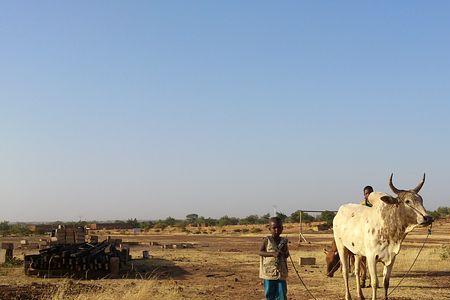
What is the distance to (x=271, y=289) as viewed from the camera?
853cm

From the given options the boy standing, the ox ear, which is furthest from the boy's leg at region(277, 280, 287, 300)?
the ox ear

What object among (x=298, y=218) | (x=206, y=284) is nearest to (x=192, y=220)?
(x=298, y=218)

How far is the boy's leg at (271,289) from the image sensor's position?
8.50m

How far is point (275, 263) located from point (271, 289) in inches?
17.3

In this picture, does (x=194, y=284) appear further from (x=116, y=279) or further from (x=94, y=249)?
(x=94, y=249)

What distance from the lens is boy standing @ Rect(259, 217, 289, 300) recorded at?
8.41 metres

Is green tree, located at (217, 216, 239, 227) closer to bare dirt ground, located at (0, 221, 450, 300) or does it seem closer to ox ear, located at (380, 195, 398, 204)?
bare dirt ground, located at (0, 221, 450, 300)

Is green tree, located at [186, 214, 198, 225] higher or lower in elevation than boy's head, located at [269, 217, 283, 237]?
lower

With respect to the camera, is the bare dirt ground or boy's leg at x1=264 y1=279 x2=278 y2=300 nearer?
boy's leg at x1=264 y1=279 x2=278 y2=300

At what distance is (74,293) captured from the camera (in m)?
13.1

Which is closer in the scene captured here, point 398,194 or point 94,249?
point 398,194

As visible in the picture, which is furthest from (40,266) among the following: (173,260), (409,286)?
(409,286)

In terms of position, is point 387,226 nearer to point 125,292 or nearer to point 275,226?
point 275,226

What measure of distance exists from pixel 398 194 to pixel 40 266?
11.5 m
